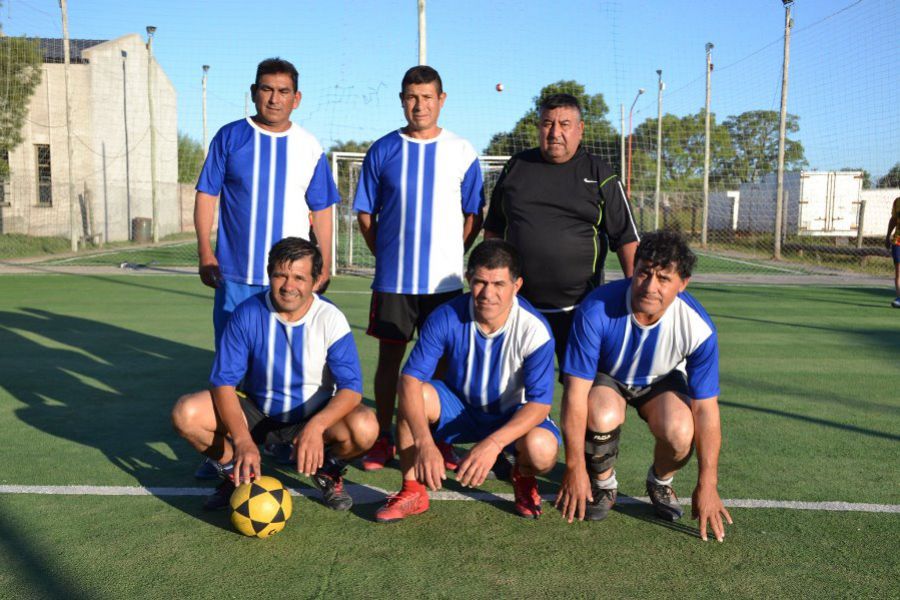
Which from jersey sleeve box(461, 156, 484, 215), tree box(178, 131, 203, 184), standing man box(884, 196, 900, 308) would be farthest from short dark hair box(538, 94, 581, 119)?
tree box(178, 131, 203, 184)

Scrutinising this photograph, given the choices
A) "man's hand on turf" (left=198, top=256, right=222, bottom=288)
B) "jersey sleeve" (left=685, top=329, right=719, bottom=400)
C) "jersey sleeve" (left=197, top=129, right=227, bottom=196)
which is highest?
"jersey sleeve" (left=197, top=129, right=227, bottom=196)

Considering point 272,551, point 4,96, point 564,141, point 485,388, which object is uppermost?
point 4,96

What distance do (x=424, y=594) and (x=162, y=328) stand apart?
6.80 meters

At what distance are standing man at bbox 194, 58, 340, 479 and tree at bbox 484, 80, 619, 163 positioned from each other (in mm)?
17893

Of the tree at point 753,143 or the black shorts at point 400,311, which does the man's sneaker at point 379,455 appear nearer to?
the black shorts at point 400,311

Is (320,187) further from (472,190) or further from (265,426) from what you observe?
(265,426)

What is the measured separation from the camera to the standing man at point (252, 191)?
4180mm

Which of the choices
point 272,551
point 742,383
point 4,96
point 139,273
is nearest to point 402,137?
point 272,551

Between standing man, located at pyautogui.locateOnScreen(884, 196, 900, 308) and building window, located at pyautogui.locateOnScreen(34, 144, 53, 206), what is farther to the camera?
building window, located at pyautogui.locateOnScreen(34, 144, 53, 206)

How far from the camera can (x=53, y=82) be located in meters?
25.2

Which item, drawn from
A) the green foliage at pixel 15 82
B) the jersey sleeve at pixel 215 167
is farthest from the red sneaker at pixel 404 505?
the green foliage at pixel 15 82

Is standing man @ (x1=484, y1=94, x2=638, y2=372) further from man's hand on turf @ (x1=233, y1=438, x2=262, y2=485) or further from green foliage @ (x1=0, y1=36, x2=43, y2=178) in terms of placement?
green foliage @ (x1=0, y1=36, x2=43, y2=178)

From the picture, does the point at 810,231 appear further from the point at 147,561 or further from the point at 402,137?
the point at 147,561

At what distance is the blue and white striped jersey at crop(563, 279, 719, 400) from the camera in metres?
3.47
